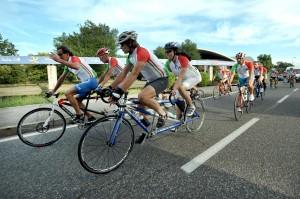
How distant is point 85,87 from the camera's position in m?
6.05

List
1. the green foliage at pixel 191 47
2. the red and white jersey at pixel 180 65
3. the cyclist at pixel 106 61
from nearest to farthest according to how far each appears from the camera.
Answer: the red and white jersey at pixel 180 65, the cyclist at pixel 106 61, the green foliage at pixel 191 47

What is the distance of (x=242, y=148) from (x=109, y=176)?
266 centimetres

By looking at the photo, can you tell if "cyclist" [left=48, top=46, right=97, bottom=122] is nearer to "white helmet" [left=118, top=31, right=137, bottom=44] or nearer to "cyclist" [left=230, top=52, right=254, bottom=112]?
"white helmet" [left=118, top=31, right=137, bottom=44]

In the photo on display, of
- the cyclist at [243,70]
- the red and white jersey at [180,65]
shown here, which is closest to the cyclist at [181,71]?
the red and white jersey at [180,65]

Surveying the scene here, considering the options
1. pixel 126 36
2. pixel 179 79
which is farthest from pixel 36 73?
pixel 126 36

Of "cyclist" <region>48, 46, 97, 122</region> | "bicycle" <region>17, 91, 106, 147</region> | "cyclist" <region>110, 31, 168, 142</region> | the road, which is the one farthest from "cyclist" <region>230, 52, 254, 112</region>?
"bicycle" <region>17, 91, 106, 147</region>

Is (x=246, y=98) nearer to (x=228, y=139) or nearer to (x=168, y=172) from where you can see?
(x=228, y=139)

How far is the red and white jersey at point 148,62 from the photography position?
4508 millimetres

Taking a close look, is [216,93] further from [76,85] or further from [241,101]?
[76,85]

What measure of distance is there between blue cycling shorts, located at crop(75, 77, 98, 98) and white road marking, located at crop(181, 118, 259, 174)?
8.90 feet

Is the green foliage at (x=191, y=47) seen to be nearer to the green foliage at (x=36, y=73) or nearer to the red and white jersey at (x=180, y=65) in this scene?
the green foliage at (x=36, y=73)

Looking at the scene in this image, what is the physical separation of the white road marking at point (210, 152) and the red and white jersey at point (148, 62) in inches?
61.9

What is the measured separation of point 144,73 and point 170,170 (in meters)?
1.85

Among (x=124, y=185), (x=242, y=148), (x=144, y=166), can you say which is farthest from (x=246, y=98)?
(x=124, y=185)
